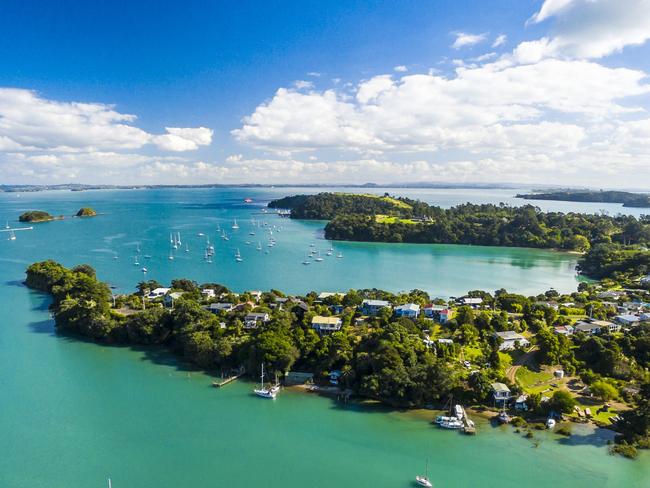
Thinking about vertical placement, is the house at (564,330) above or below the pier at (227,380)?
above

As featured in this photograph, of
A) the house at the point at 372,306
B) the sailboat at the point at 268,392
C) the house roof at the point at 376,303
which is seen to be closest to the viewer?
the sailboat at the point at 268,392

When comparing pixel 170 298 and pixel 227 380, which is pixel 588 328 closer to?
pixel 227 380

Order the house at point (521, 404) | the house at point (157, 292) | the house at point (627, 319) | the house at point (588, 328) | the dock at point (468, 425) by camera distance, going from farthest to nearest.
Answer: the house at point (157, 292) < the house at point (627, 319) < the house at point (588, 328) < the house at point (521, 404) < the dock at point (468, 425)

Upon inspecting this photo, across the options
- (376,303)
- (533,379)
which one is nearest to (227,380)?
(376,303)

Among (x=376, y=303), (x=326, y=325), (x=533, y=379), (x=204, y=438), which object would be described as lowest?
(x=204, y=438)

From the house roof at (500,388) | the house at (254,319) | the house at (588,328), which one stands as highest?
the house at (588,328)

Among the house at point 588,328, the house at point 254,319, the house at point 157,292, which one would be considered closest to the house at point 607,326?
the house at point 588,328

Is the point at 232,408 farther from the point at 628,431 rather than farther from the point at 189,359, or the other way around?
the point at 628,431

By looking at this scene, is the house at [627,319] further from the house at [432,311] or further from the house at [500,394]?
the house at [500,394]
